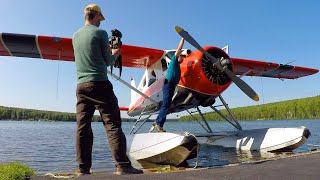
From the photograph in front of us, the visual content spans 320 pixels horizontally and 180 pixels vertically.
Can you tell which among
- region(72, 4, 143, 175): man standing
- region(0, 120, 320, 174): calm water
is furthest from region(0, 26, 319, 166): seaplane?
region(72, 4, 143, 175): man standing

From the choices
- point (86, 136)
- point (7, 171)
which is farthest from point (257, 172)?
point (7, 171)

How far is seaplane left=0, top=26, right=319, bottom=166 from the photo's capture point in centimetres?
673

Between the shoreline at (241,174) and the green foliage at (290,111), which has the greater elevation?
the shoreline at (241,174)

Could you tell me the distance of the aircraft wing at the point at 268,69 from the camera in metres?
11.4

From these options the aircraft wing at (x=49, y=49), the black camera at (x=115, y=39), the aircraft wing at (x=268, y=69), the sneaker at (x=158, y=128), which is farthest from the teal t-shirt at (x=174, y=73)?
the aircraft wing at (x=268, y=69)

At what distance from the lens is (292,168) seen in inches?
152

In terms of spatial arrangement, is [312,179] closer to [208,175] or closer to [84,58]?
[208,175]

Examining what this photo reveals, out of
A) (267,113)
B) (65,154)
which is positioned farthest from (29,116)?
(65,154)

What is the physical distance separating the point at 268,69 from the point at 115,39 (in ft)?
30.5

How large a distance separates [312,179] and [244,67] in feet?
29.0

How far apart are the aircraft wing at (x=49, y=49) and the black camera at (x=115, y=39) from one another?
5384 mm

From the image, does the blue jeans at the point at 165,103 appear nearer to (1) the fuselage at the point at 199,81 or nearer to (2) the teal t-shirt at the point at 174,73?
(2) the teal t-shirt at the point at 174,73

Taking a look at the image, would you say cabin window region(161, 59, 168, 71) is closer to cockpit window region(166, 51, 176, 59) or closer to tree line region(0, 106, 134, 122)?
cockpit window region(166, 51, 176, 59)

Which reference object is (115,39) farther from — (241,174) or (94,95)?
(241,174)
